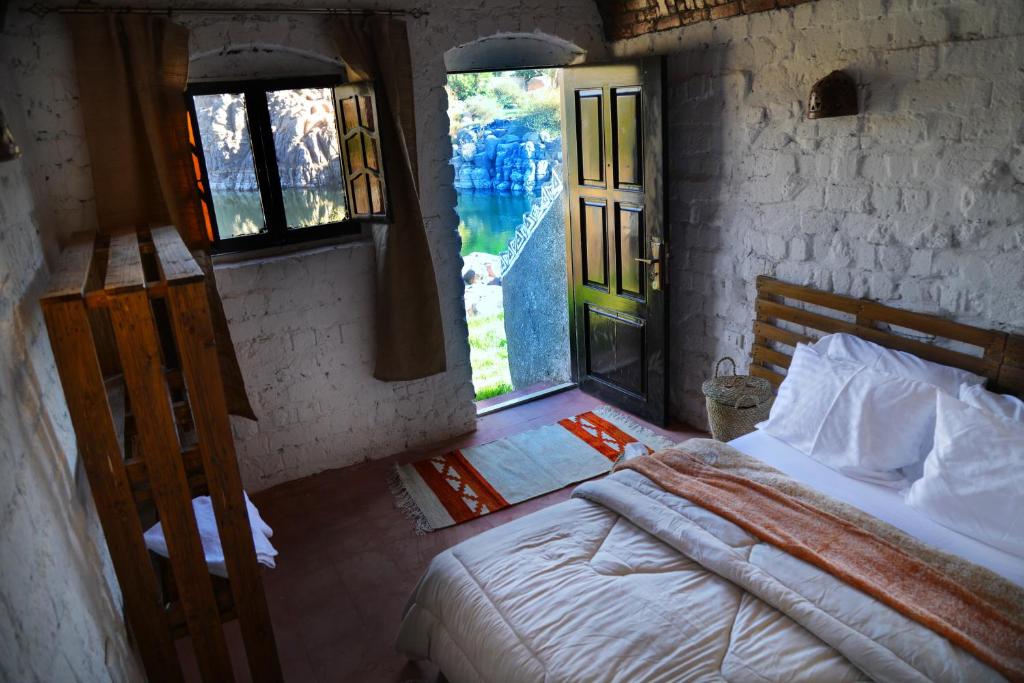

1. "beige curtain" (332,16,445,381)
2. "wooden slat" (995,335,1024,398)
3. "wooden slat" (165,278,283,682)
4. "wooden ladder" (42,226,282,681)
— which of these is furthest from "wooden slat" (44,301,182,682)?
"wooden slat" (995,335,1024,398)

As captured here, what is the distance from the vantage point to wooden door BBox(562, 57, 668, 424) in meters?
3.95

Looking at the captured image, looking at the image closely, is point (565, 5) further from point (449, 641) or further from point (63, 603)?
point (63, 603)

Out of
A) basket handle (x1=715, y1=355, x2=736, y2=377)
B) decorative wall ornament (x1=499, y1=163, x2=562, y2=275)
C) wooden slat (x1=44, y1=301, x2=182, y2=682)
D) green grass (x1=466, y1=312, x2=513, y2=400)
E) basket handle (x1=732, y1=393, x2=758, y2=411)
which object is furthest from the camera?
green grass (x1=466, y1=312, x2=513, y2=400)

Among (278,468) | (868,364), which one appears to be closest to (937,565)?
(868,364)

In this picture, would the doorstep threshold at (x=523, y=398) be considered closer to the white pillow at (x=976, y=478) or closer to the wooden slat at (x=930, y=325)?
the wooden slat at (x=930, y=325)

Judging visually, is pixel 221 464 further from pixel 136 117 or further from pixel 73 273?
pixel 136 117

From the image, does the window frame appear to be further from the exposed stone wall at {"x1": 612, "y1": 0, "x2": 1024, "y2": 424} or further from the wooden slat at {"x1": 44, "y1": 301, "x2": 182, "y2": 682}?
the wooden slat at {"x1": 44, "y1": 301, "x2": 182, "y2": 682}

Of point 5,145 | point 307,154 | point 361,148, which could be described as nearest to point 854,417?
point 361,148

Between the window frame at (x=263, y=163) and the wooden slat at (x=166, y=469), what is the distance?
1.58 m

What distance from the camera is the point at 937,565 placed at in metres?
2.13

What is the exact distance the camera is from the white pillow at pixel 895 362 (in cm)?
276

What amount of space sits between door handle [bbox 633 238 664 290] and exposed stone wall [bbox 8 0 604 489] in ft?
3.63

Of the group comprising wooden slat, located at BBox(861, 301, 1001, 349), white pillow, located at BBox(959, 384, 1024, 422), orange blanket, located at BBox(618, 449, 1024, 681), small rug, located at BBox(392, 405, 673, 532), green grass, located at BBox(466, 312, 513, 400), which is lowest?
green grass, located at BBox(466, 312, 513, 400)

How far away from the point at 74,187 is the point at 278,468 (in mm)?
1710
